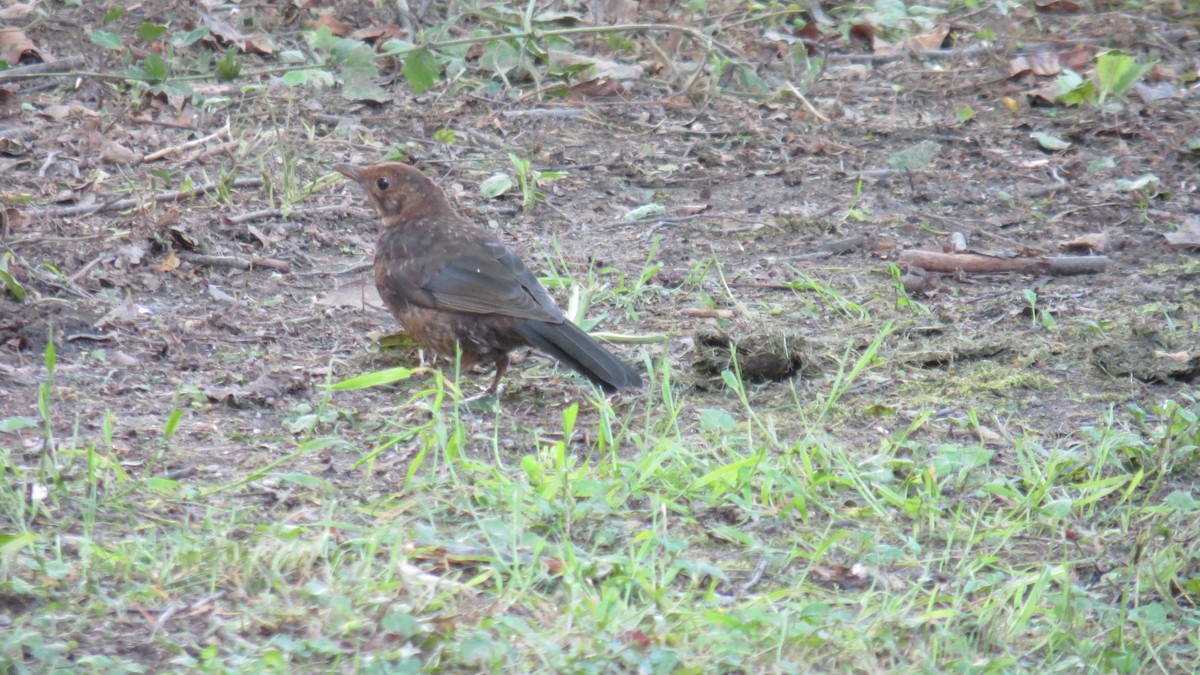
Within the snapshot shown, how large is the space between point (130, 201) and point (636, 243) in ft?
8.34

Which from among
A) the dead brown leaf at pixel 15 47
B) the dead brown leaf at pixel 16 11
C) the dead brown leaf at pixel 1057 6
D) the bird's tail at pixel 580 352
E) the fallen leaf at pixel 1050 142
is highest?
the dead brown leaf at pixel 16 11

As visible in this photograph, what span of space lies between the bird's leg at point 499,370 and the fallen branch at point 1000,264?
7.33 ft

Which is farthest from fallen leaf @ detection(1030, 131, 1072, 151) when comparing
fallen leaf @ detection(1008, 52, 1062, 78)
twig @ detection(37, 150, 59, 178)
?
twig @ detection(37, 150, 59, 178)

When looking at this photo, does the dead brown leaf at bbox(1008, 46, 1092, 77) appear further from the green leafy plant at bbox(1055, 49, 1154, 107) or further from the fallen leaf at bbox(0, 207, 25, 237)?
the fallen leaf at bbox(0, 207, 25, 237)

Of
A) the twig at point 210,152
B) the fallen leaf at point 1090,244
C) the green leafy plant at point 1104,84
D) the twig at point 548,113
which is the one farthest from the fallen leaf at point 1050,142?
the twig at point 210,152

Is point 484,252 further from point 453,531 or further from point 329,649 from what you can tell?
point 329,649

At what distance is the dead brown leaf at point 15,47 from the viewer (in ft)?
27.7

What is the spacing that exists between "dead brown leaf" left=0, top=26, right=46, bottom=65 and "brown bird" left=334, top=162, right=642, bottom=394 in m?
3.45

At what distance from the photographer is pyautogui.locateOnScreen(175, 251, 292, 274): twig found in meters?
6.55

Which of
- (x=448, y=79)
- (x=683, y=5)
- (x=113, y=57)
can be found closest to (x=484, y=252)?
(x=448, y=79)

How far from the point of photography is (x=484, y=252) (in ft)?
19.7

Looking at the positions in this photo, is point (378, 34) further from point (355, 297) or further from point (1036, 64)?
point (1036, 64)

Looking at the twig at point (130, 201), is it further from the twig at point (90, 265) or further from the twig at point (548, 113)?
the twig at point (548, 113)

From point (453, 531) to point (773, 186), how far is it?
168 inches
